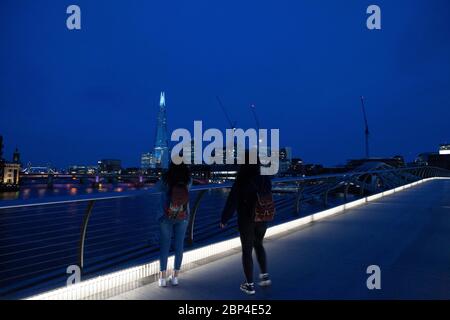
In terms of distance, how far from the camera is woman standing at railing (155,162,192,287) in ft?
10.4

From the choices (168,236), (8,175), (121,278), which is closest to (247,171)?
(168,236)

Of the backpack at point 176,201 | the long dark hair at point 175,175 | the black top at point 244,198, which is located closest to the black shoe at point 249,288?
the black top at point 244,198

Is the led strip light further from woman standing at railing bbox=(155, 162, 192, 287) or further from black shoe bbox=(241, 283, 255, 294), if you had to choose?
black shoe bbox=(241, 283, 255, 294)

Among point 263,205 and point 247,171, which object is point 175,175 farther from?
point 263,205

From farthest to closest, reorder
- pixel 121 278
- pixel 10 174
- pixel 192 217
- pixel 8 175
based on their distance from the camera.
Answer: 1. pixel 10 174
2. pixel 8 175
3. pixel 192 217
4. pixel 121 278

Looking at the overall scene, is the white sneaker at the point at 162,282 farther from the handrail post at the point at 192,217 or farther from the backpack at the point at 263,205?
the handrail post at the point at 192,217

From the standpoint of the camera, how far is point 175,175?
3166 mm

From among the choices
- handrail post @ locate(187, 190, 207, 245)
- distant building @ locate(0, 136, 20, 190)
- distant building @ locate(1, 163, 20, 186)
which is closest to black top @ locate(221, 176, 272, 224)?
handrail post @ locate(187, 190, 207, 245)

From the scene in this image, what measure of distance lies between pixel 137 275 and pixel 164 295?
504 mm

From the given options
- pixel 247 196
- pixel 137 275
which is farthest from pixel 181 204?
pixel 137 275

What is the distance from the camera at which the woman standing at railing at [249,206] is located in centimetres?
310

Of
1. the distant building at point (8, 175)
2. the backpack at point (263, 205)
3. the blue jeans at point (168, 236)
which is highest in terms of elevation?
the backpack at point (263, 205)

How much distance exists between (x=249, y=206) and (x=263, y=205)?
0.41 ft
